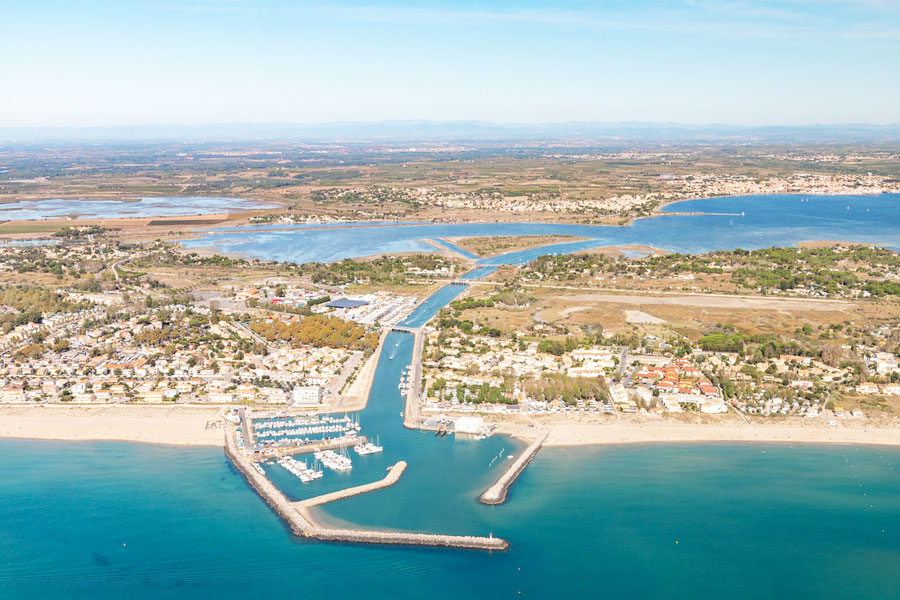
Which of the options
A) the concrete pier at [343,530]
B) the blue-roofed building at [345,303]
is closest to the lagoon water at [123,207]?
the blue-roofed building at [345,303]

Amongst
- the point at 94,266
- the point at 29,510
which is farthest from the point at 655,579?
the point at 94,266

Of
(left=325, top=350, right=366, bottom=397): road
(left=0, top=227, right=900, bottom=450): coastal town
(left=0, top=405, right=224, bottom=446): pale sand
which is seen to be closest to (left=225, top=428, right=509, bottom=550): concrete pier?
(left=0, top=405, right=224, bottom=446): pale sand

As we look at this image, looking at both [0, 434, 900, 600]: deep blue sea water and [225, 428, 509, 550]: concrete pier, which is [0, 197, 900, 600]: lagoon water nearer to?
[0, 434, 900, 600]: deep blue sea water

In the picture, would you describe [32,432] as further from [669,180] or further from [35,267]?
[669,180]

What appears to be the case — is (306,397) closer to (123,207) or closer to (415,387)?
(415,387)

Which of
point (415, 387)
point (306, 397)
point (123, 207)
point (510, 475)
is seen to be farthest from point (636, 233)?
point (123, 207)

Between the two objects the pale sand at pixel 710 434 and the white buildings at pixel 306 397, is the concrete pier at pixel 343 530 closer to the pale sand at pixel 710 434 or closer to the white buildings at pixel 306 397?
the white buildings at pixel 306 397

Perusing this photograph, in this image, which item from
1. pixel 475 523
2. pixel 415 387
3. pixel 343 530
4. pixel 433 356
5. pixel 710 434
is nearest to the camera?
pixel 343 530
